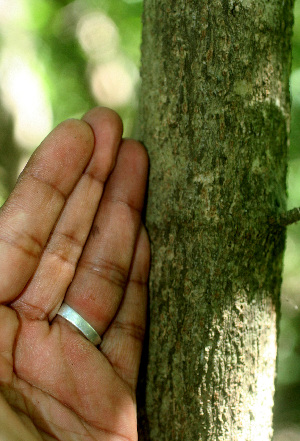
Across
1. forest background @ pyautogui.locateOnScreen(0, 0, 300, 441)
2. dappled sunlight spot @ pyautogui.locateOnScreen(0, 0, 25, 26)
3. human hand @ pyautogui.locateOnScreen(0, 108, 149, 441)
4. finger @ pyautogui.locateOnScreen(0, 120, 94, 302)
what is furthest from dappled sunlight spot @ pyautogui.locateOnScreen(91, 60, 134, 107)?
finger @ pyautogui.locateOnScreen(0, 120, 94, 302)

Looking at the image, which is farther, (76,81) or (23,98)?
(76,81)

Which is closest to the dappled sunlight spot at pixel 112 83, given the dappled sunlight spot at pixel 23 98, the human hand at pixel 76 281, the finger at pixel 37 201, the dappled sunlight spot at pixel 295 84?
the dappled sunlight spot at pixel 23 98

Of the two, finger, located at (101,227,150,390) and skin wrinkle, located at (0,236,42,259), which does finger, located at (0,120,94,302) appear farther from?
finger, located at (101,227,150,390)

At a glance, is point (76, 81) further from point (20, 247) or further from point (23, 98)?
point (20, 247)

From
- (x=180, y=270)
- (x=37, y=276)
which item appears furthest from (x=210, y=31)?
(x=37, y=276)

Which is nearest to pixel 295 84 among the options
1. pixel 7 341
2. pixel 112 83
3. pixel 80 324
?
pixel 112 83

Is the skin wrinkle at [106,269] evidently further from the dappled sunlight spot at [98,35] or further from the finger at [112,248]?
the dappled sunlight spot at [98,35]

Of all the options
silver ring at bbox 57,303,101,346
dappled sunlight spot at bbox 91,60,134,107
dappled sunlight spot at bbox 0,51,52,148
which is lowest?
silver ring at bbox 57,303,101,346
